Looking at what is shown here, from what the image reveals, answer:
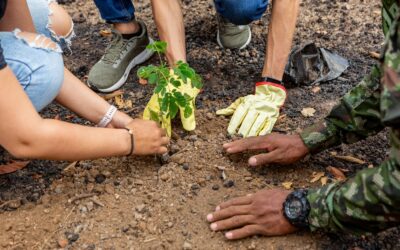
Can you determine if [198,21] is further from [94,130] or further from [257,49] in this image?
[94,130]

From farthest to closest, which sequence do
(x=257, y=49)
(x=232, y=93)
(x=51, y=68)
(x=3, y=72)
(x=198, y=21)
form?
1. (x=198, y=21)
2. (x=257, y=49)
3. (x=232, y=93)
4. (x=51, y=68)
5. (x=3, y=72)

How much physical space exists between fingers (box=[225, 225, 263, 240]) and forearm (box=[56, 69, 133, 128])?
773mm

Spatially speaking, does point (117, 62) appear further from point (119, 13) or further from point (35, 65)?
point (35, 65)

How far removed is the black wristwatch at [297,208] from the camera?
192cm

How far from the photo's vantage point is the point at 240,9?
293 centimetres

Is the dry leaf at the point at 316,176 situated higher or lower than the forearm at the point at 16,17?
lower

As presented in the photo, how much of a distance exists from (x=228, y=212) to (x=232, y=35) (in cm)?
155

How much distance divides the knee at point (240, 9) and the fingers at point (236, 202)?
4.11 ft

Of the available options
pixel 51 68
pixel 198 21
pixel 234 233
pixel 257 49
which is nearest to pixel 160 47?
pixel 51 68

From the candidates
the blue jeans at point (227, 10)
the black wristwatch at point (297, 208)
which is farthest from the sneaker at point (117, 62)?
the black wristwatch at point (297, 208)

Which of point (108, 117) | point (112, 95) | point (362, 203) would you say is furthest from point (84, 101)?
point (362, 203)

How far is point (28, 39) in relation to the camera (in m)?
2.30

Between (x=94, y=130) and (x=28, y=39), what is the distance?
56 centimetres

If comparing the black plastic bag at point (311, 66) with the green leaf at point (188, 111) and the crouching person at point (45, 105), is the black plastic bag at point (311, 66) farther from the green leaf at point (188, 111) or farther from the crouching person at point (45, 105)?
the crouching person at point (45, 105)
